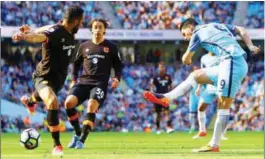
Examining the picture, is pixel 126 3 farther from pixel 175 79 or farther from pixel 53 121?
pixel 53 121

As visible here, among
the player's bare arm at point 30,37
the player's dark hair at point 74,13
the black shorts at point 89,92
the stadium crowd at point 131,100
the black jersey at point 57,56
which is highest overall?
the player's dark hair at point 74,13

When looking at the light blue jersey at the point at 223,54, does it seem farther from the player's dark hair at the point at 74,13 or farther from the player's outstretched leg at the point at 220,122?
the player's dark hair at the point at 74,13

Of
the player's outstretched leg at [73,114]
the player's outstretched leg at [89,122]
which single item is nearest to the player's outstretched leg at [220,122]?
the player's outstretched leg at [89,122]

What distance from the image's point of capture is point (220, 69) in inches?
474

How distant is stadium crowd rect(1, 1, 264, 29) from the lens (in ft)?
115

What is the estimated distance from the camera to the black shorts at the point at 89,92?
1377 cm

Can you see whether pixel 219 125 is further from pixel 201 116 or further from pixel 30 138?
pixel 201 116

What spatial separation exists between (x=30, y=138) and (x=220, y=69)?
321 cm

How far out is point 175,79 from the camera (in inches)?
1406

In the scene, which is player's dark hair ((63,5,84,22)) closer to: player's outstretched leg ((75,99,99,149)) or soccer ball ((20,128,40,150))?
soccer ball ((20,128,40,150))

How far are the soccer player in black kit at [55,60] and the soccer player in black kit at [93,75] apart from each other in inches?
57.5

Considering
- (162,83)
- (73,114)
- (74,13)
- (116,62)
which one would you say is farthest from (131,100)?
(74,13)

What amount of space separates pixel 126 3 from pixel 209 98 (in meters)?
18.5

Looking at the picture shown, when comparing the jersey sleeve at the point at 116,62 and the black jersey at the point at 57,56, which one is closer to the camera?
the black jersey at the point at 57,56
